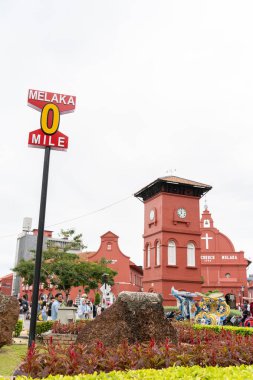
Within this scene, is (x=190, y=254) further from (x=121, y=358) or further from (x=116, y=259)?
(x=121, y=358)

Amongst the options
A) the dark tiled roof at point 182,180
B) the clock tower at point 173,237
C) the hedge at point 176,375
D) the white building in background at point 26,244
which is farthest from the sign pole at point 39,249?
the white building in background at point 26,244

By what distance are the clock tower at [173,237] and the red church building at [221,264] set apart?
11728 mm

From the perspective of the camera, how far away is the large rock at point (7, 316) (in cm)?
965

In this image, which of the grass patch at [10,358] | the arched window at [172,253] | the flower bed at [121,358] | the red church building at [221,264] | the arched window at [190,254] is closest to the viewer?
the flower bed at [121,358]

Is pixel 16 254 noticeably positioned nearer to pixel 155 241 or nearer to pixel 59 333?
pixel 155 241

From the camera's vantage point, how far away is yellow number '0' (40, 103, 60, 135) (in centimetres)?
827

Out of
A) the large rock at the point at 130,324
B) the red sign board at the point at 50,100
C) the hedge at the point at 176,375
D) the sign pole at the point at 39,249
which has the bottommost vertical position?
the hedge at the point at 176,375

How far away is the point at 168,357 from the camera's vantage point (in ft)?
18.4

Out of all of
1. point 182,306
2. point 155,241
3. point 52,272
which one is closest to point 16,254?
point 52,272

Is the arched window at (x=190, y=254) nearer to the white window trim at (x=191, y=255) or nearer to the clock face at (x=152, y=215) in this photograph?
the white window trim at (x=191, y=255)

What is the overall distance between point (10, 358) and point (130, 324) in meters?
3.06

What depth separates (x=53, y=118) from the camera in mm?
8367

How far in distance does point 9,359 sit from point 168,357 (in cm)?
479

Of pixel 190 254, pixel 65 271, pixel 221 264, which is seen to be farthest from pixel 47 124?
pixel 221 264
